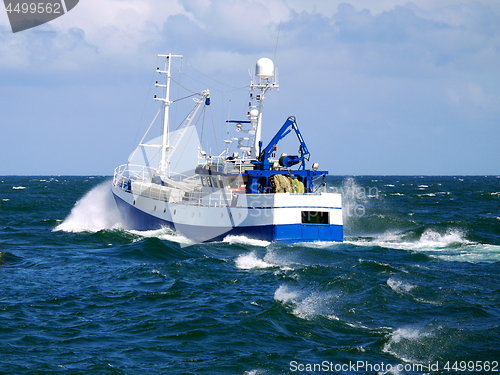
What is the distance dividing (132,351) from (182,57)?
85.7 feet

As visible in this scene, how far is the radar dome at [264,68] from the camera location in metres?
30.8

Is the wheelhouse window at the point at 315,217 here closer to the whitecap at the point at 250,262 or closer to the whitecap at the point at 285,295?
the whitecap at the point at 250,262

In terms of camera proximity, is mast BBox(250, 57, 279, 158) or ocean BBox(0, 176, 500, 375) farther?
mast BBox(250, 57, 279, 158)

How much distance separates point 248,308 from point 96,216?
26470 millimetres

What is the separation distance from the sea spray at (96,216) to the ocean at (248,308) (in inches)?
326

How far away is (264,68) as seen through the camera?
30.8 m

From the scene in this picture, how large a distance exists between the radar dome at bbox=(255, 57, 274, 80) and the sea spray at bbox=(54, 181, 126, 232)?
13904 millimetres

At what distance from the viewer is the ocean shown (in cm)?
1132

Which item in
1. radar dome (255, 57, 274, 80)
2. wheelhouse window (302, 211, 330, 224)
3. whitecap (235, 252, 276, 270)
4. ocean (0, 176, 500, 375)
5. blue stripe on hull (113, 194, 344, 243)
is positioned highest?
radar dome (255, 57, 274, 80)

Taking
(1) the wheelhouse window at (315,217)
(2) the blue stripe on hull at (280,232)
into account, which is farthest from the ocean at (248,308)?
(1) the wheelhouse window at (315,217)

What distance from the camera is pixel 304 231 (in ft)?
84.8
